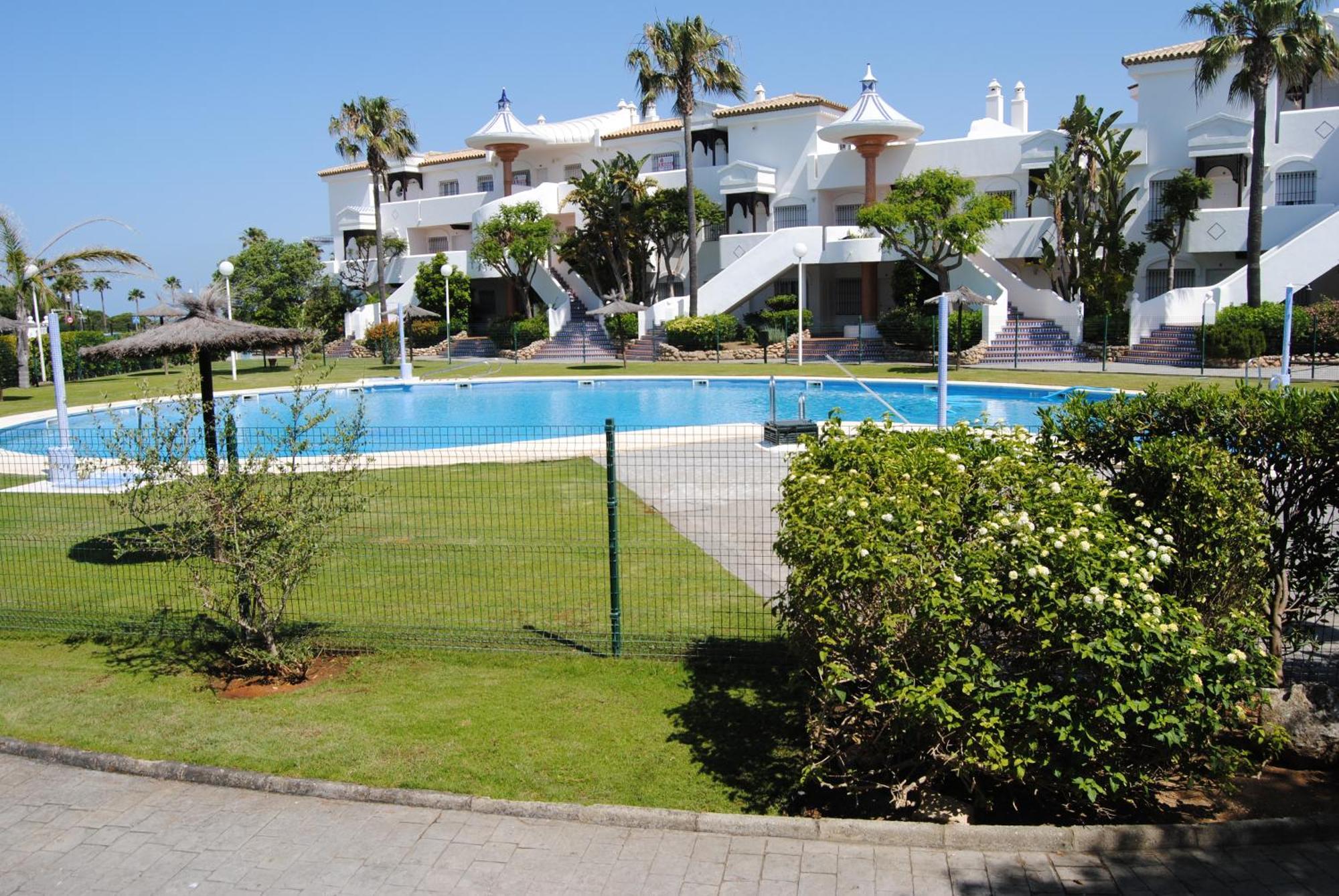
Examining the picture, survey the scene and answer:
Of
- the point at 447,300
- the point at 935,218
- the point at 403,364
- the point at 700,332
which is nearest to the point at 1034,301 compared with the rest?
the point at 935,218

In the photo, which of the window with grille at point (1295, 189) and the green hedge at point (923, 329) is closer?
the green hedge at point (923, 329)

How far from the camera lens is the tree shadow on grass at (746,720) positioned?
6195mm

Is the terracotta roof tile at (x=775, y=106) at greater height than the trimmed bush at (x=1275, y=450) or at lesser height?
greater

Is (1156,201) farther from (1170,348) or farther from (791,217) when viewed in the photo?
(791,217)

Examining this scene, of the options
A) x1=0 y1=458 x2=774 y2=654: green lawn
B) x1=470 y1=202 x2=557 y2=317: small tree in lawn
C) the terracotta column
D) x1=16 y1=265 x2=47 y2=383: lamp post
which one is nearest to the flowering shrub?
x1=0 y1=458 x2=774 y2=654: green lawn

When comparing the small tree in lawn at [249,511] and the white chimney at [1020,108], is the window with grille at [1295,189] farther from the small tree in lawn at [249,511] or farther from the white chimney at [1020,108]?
the small tree in lawn at [249,511]

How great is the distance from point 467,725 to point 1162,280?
34796 millimetres

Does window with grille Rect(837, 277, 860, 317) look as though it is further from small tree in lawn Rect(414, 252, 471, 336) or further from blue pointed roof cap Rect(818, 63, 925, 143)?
small tree in lawn Rect(414, 252, 471, 336)

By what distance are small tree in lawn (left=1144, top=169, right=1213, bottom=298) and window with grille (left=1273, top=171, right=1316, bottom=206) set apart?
79.5 inches

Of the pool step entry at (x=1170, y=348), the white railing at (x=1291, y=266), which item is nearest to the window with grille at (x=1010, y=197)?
the pool step entry at (x=1170, y=348)

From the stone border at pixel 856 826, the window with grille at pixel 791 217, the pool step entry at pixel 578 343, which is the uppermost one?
the window with grille at pixel 791 217

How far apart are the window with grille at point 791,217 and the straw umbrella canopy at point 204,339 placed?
108ft

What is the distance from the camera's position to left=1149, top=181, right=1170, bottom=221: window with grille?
3572cm

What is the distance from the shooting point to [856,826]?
18.3 feet
